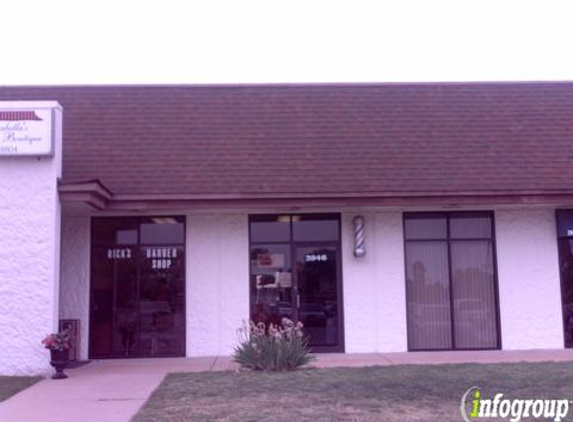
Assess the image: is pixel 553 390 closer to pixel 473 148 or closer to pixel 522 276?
pixel 522 276

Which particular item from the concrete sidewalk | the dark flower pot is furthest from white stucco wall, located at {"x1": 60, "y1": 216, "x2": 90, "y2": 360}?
the dark flower pot

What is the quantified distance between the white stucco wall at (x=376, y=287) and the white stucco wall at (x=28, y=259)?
626 centimetres

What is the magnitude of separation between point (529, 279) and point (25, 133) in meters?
11.2

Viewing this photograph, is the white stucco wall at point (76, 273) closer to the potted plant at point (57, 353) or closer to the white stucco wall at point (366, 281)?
the white stucco wall at point (366, 281)

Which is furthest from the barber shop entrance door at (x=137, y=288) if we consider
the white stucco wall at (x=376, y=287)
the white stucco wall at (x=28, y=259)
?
the white stucco wall at (x=376, y=287)

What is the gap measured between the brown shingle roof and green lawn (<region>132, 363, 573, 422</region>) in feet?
14.6

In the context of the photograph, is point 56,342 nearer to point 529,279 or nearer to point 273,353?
point 273,353

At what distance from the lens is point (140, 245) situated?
15742 mm

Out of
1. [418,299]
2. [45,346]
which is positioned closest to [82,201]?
[45,346]

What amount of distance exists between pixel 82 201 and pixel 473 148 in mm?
8988

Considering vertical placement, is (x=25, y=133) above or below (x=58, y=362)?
above

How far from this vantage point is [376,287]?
15.7 meters

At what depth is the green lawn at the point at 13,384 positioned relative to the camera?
1104 cm

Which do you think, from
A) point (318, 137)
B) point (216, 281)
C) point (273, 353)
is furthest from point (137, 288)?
point (318, 137)
